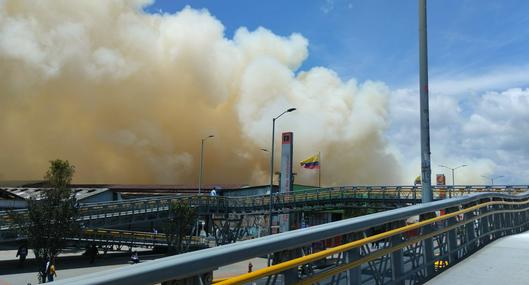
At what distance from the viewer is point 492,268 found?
841cm

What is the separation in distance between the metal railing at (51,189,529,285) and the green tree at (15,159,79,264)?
21.5m

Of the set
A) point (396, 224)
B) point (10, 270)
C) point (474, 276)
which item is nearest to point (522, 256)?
point (474, 276)

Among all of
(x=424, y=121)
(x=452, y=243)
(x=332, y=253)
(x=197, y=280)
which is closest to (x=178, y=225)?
(x=424, y=121)

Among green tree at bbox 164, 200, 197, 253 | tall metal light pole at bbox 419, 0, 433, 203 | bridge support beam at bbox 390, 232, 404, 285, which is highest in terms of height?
tall metal light pole at bbox 419, 0, 433, 203

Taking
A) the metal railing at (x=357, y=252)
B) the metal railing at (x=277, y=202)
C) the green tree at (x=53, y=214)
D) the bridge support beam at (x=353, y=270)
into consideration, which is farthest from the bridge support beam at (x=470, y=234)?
the metal railing at (x=277, y=202)

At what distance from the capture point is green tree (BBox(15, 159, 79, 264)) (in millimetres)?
25703

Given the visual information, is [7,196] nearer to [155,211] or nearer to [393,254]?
[155,211]

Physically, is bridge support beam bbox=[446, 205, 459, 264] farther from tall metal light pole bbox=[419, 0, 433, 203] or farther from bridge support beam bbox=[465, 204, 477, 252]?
tall metal light pole bbox=[419, 0, 433, 203]

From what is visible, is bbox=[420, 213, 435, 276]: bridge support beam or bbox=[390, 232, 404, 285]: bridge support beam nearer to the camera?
bbox=[390, 232, 404, 285]: bridge support beam

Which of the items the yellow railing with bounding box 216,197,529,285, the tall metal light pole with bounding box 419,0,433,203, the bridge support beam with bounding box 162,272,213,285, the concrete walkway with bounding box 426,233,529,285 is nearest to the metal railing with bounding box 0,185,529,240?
the concrete walkway with bounding box 426,233,529,285

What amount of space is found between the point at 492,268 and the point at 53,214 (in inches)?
914

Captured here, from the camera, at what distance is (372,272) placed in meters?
6.10

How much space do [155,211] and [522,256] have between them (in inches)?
1542


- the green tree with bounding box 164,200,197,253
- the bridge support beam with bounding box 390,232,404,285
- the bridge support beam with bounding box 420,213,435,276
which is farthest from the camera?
the green tree with bounding box 164,200,197,253
